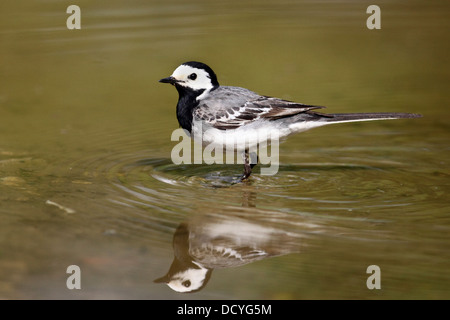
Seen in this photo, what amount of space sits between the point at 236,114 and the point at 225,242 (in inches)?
78.7

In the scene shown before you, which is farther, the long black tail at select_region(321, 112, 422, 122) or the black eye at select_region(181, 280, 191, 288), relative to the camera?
the long black tail at select_region(321, 112, 422, 122)

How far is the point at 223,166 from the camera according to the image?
7543 mm

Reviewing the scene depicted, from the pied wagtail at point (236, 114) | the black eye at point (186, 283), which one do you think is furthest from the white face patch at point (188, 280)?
the pied wagtail at point (236, 114)

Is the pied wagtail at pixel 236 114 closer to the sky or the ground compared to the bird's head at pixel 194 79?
closer to the ground

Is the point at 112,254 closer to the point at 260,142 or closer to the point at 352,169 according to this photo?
the point at 260,142

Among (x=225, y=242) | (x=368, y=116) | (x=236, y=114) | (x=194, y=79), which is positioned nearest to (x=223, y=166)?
(x=236, y=114)

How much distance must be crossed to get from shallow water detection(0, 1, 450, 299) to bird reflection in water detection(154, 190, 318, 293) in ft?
0.07

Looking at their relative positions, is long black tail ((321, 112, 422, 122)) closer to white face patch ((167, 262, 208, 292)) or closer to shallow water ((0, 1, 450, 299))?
shallow water ((0, 1, 450, 299))

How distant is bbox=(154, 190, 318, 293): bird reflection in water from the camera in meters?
4.85

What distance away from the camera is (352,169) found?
708 cm

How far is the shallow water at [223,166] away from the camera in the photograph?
15.9ft

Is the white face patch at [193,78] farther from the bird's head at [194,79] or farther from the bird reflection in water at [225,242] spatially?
the bird reflection in water at [225,242]

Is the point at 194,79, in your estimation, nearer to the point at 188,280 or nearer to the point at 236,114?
the point at 236,114

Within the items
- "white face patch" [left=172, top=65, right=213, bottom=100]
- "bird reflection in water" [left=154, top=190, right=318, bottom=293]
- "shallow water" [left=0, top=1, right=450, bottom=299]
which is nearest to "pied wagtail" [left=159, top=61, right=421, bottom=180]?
"white face patch" [left=172, top=65, right=213, bottom=100]
